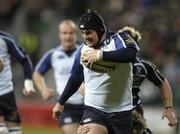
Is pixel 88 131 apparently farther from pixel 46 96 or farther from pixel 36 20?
pixel 36 20

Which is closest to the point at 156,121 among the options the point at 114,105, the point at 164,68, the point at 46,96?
the point at 164,68

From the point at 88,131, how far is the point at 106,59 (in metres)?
0.97

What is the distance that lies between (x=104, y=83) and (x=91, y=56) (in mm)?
779

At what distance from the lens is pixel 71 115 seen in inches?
458

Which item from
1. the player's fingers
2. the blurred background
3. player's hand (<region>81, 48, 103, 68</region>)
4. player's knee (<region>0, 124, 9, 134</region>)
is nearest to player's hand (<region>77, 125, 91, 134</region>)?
the player's fingers

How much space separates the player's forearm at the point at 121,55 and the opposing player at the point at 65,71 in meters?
3.16

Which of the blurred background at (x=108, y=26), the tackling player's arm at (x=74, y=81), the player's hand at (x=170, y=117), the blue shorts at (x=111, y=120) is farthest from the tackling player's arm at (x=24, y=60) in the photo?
the blurred background at (x=108, y=26)

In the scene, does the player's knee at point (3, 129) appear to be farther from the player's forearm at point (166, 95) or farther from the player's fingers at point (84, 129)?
the player's forearm at point (166, 95)

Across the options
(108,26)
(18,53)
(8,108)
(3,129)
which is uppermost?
(18,53)

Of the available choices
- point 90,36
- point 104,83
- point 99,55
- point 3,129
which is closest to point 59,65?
point 3,129

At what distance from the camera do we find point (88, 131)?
29.0 feet

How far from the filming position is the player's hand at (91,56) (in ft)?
27.2

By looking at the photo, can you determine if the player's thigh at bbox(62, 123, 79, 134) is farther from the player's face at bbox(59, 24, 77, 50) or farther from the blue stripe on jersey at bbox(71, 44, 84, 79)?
the blue stripe on jersey at bbox(71, 44, 84, 79)

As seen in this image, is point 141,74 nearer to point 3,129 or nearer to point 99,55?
point 99,55
